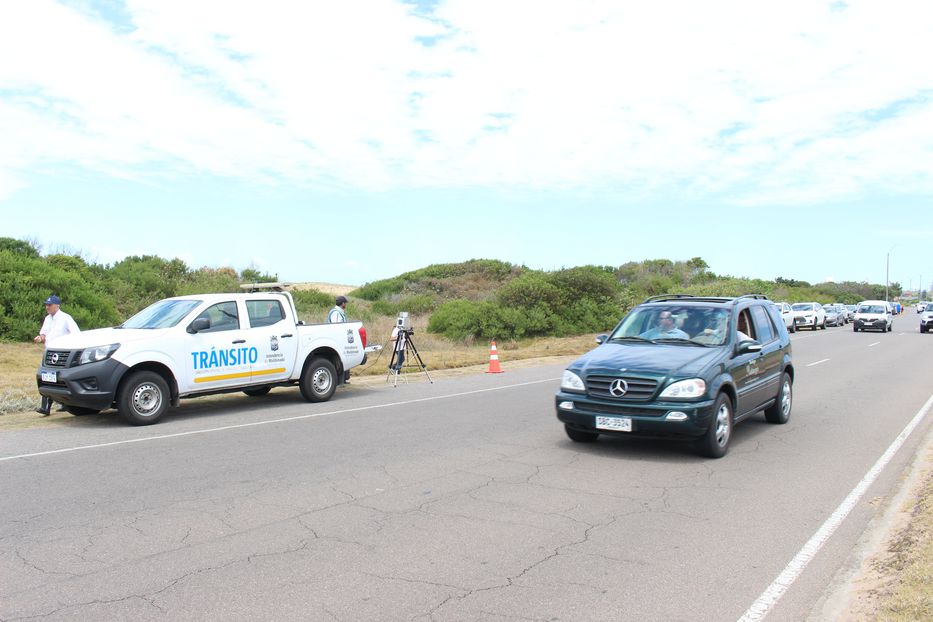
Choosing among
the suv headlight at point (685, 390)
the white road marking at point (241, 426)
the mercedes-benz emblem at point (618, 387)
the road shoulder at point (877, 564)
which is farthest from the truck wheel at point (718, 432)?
the white road marking at point (241, 426)

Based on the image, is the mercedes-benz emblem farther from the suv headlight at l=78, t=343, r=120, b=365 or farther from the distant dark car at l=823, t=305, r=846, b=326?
the distant dark car at l=823, t=305, r=846, b=326

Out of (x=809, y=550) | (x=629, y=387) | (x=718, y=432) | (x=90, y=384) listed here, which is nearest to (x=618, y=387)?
(x=629, y=387)

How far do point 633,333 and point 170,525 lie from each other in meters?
6.09

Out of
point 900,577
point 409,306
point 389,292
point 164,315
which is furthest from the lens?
point 389,292

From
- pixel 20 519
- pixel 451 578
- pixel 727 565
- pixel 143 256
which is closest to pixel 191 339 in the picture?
pixel 20 519

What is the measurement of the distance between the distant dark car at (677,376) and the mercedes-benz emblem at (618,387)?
0.01 meters

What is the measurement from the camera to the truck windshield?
12.0m

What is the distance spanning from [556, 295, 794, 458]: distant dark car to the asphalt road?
41 cm

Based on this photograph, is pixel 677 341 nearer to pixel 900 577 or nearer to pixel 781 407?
pixel 781 407

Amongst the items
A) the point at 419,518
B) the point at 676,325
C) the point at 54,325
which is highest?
the point at 54,325

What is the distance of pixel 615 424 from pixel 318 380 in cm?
689

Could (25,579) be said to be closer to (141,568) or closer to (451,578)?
(141,568)

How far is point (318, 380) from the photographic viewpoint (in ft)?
45.4

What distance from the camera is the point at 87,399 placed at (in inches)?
424
